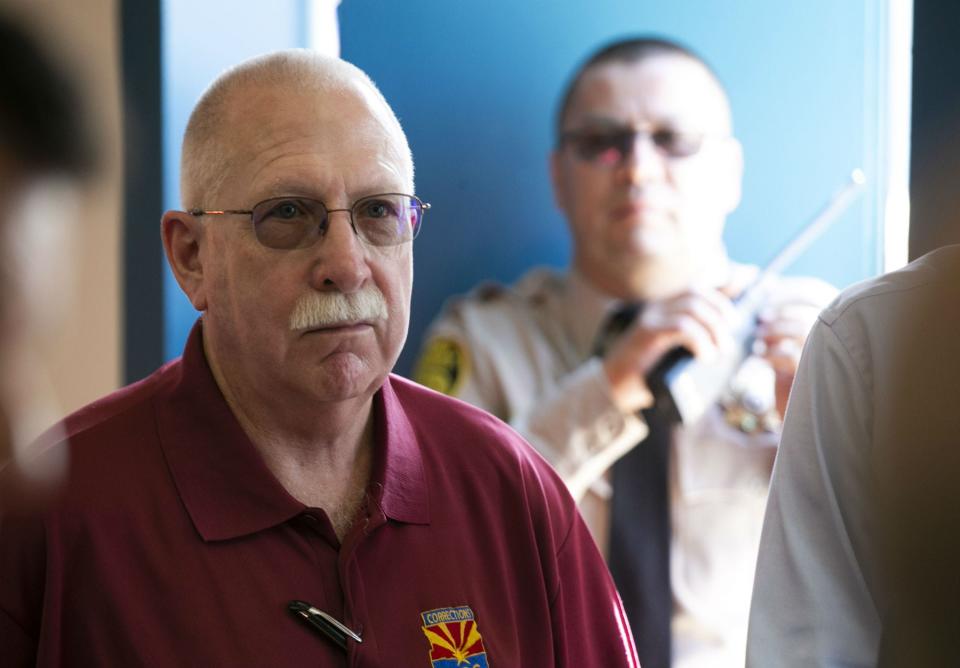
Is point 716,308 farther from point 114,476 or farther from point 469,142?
point 114,476

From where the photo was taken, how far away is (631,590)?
104 inches

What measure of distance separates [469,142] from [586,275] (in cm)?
44

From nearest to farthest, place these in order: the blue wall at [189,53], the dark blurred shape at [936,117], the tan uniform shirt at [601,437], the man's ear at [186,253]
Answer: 1. the dark blurred shape at [936,117]
2. the man's ear at [186,253]
3. the tan uniform shirt at [601,437]
4. the blue wall at [189,53]

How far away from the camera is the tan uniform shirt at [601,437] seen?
263cm

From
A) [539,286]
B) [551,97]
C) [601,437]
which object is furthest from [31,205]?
[551,97]

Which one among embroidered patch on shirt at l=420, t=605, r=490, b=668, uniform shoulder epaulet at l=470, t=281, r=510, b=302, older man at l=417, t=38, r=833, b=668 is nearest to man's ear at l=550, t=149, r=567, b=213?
older man at l=417, t=38, r=833, b=668

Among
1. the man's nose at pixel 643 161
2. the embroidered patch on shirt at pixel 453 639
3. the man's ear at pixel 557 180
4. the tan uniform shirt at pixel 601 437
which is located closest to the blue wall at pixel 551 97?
the man's ear at pixel 557 180

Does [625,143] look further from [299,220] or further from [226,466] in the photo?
[226,466]

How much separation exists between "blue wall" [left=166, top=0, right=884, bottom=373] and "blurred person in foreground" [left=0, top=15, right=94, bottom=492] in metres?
2.37

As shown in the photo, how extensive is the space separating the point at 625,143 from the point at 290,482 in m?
1.36

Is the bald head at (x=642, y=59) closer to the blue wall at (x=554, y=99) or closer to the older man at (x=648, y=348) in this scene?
the older man at (x=648, y=348)

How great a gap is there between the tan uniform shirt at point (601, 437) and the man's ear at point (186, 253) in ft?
3.56

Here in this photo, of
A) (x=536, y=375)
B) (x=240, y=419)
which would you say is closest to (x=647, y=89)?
(x=536, y=375)

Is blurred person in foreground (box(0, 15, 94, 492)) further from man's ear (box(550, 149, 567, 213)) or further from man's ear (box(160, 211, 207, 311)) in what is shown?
Result: man's ear (box(550, 149, 567, 213))
